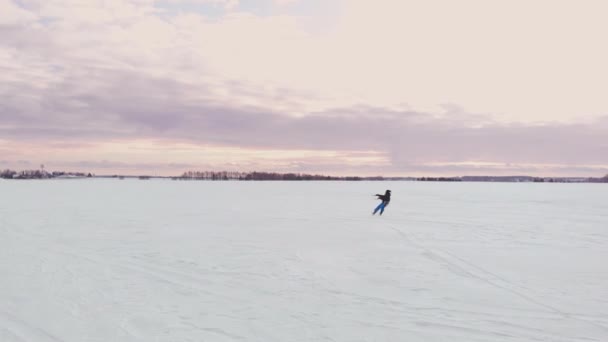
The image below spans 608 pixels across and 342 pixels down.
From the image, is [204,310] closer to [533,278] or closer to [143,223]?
[533,278]

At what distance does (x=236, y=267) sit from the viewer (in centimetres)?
742

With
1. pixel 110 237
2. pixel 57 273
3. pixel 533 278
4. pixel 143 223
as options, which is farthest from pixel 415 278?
pixel 143 223

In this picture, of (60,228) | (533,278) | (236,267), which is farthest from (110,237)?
(533,278)

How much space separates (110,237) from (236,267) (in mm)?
4745

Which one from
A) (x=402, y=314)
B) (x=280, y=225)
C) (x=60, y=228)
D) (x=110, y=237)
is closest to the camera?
(x=402, y=314)

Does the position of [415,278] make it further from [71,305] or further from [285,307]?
[71,305]

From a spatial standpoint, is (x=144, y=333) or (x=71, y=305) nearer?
(x=144, y=333)

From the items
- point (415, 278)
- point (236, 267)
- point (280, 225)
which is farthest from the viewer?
point (280, 225)

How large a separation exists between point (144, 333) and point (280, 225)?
948cm

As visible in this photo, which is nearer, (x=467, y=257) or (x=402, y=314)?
(x=402, y=314)

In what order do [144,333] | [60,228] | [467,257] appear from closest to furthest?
[144,333] < [467,257] < [60,228]

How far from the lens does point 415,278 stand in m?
6.76

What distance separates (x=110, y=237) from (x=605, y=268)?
393 inches

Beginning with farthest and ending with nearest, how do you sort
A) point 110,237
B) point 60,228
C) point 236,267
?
point 60,228 → point 110,237 → point 236,267
